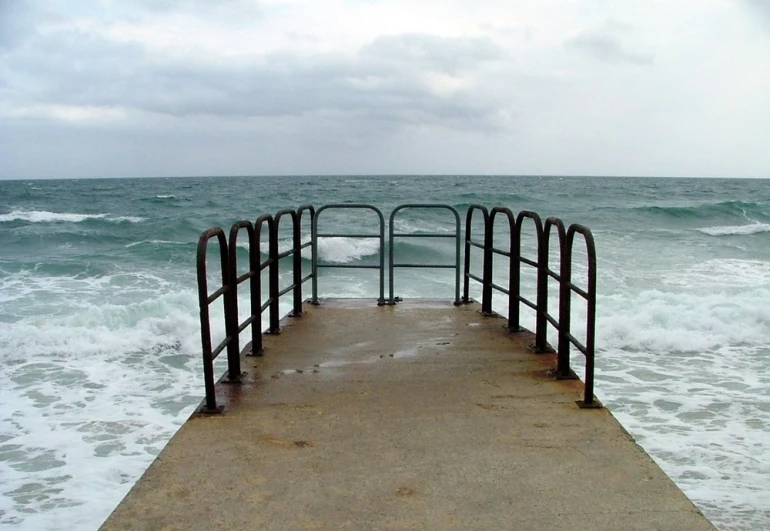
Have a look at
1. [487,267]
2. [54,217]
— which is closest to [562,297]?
[487,267]

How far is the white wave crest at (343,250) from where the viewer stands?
21.3 metres

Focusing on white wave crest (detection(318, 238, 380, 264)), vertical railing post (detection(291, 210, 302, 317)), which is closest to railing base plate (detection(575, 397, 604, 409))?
vertical railing post (detection(291, 210, 302, 317))

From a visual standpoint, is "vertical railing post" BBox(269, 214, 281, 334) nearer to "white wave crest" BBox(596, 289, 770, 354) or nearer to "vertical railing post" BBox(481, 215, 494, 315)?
"vertical railing post" BBox(481, 215, 494, 315)

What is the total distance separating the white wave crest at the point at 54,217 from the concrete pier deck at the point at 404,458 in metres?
27.5

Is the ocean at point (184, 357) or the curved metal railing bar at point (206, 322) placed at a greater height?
the curved metal railing bar at point (206, 322)

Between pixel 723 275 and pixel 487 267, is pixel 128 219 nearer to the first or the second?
pixel 723 275

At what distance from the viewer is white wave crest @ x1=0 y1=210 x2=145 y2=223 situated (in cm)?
3020

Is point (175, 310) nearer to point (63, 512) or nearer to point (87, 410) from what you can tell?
point (87, 410)

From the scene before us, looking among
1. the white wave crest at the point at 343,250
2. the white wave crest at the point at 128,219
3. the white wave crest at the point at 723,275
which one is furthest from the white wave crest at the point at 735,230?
the white wave crest at the point at 128,219

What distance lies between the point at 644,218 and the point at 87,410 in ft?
95.5

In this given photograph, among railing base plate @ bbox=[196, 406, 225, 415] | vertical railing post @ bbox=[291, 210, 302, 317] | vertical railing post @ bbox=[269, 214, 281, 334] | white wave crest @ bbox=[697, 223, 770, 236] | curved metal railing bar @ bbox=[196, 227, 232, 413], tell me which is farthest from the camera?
white wave crest @ bbox=[697, 223, 770, 236]

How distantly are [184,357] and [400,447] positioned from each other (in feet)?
24.5

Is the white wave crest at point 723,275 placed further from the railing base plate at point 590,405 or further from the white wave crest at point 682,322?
the railing base plate at point 590,405

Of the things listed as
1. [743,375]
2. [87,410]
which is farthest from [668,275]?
[87,410]
